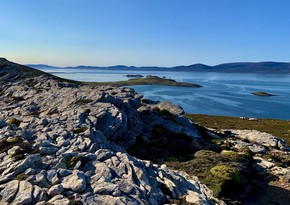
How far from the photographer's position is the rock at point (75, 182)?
563 inches

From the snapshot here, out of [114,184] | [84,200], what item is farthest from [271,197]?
[84,200]

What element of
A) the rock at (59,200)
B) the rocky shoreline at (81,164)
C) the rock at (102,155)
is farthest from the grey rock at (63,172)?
the rock at (102,155)

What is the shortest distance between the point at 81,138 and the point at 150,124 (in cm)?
2211

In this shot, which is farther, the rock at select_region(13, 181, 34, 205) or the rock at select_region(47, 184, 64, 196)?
the rock at select_region(47, 184, 64, 196)

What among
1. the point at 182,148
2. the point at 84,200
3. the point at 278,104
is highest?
the point at 84,200

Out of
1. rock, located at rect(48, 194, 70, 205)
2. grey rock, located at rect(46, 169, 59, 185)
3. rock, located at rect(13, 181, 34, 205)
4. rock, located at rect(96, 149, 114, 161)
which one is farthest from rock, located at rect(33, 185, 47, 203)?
rock, located at rect(96, 149, 114, 161)

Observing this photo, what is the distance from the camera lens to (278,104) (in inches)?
5969

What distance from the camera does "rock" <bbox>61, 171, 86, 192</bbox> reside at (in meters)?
14.3

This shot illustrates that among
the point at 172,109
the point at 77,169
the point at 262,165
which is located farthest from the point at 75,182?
the point at 172,109

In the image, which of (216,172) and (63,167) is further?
(216,172)

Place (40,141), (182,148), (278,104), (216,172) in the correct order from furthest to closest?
(278,104)
(182,148)
(216,172)
(40,141)

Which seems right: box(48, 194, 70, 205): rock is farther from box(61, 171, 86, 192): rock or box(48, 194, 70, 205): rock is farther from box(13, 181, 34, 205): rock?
box(13, 181, 34, 205): rock

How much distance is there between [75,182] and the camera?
1466cm

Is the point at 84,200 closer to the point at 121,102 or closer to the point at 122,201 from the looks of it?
the point at 122,201
